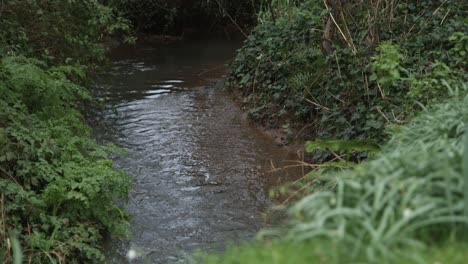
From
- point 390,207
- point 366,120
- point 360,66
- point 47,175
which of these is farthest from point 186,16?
point 390,207

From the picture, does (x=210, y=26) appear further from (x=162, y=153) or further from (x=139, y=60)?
(x=162, y=153)

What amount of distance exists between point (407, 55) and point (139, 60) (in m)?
11.5

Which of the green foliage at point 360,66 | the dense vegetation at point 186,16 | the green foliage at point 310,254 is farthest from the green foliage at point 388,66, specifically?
the dense vegetation at point 186,16

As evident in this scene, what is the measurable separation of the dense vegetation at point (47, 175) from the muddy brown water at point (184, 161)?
1.78ft

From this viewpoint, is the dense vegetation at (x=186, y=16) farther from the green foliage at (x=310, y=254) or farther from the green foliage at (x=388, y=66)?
the green foliage at (x=310, y=254)

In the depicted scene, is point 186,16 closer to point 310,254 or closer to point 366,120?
point 366,120

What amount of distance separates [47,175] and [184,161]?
9.92ft

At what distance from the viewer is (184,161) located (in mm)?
8727

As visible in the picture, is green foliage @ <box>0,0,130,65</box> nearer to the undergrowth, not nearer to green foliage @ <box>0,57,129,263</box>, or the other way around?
green foliage @ <box>0,57,129,263</box>

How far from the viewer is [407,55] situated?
784cm

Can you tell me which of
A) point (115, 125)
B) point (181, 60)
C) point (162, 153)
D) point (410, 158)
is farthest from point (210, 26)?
point (410, 158)

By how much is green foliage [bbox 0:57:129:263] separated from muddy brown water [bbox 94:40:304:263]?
0.52 metres

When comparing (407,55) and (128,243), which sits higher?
(407,55)

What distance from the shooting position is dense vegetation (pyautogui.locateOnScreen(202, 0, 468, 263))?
2.26m
